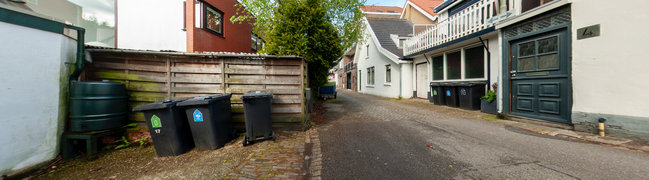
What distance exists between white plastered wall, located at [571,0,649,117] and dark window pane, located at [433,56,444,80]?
16.7 ft

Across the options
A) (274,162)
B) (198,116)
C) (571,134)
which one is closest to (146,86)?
(198,116)

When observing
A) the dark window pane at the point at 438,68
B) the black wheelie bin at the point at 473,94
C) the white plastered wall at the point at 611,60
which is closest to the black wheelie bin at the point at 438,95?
the dark window pane at the point at 438,68

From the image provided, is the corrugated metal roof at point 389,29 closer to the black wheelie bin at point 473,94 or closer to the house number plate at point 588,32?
the black wheelie bin at point 473,94

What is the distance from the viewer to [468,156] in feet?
9.84

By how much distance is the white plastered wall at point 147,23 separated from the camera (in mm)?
7469

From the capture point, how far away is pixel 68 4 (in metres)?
7.36

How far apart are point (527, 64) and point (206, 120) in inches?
288

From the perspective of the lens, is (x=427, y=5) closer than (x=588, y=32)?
No

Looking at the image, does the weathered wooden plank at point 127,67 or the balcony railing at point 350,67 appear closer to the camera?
the weathered wooden plank at point 127,67

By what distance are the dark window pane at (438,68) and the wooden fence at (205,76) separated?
7544 mm

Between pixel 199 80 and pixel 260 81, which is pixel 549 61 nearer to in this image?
pixel 260 81

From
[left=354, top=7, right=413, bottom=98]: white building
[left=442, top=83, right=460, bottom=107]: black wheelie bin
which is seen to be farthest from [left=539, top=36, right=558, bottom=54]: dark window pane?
[left=354, top=7, right=413, bottom=98]: white building

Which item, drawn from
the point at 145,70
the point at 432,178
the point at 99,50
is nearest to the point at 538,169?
Answer: the point at 432,178

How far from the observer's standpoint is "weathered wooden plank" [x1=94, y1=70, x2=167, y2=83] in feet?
13.5
